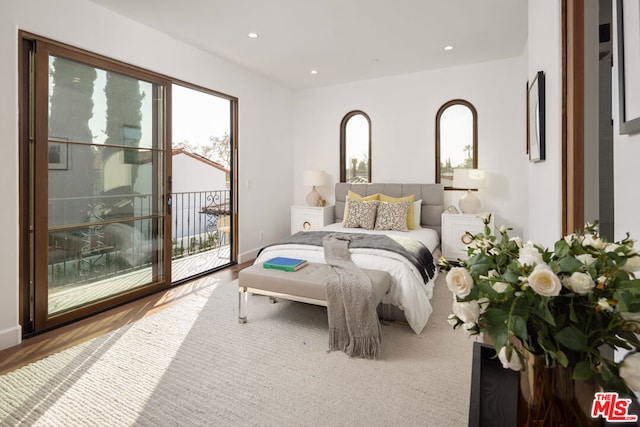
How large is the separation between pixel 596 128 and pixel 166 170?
12.2 feet

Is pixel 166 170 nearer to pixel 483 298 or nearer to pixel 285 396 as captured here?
pixel 285 396

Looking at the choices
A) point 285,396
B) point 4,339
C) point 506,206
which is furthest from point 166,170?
point 506,206

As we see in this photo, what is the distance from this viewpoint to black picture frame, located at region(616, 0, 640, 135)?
0.96 m

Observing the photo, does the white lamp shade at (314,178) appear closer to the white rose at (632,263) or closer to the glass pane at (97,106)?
the glass pane at (97,106)

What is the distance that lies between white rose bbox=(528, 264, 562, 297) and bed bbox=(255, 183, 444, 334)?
2122mm

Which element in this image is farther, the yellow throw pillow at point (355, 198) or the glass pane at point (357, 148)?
the glass pane at point (357, 148)

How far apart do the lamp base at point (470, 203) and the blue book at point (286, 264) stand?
2.59 meters

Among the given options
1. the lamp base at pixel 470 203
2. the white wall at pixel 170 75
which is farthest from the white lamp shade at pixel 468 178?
the white wall at pixel 170 75

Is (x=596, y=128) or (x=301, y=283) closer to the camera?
(x=596, y=128)

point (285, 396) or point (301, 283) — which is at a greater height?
point (301, 283)

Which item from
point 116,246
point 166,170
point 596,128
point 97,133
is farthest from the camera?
point 166,170

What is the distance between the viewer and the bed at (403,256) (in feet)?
8.93

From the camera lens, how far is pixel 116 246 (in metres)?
3.35

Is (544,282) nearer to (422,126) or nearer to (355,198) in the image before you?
(355,198)
